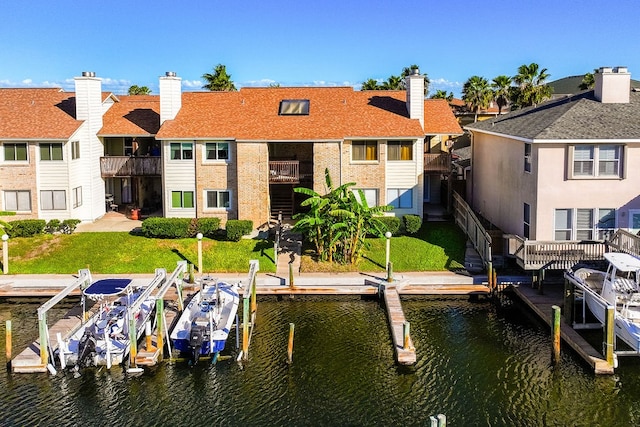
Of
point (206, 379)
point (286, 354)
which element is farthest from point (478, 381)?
point (206, 379)

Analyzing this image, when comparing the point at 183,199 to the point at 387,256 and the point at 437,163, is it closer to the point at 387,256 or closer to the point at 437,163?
the point at 387,256

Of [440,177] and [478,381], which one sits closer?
[478,381]

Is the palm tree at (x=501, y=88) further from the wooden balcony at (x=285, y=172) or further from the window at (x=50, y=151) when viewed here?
the window at (x=50, y=151)

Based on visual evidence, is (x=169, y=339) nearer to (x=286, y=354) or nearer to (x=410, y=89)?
(x=286, y=354)

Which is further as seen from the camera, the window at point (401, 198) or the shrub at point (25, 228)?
the window at point (401, 198)

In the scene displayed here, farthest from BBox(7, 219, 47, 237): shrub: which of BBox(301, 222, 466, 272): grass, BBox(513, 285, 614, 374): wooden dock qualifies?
BBox(513, 285, 614, 374): wooden dock

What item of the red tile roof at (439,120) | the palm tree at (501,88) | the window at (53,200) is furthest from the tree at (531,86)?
the window at (53,200)
